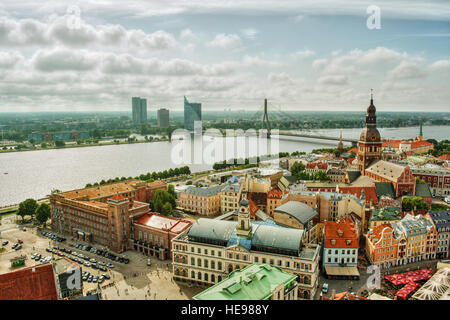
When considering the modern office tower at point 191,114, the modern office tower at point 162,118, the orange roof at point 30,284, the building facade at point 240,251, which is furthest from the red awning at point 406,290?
the modern office tower at point 162,118

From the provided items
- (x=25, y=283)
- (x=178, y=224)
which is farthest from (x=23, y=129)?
(x=25, y=283)

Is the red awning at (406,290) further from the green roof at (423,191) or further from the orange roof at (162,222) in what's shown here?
the green roof at (423,191)

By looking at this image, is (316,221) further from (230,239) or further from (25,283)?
(25,283)

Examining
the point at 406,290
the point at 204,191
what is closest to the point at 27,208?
the point at 204,191

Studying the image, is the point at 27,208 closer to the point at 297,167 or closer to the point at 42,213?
the point at 42,213

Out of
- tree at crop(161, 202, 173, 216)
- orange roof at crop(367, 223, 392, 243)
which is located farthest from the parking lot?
orange roof at crop(367, 223, 392, 243)

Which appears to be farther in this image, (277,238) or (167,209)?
(167,209)
